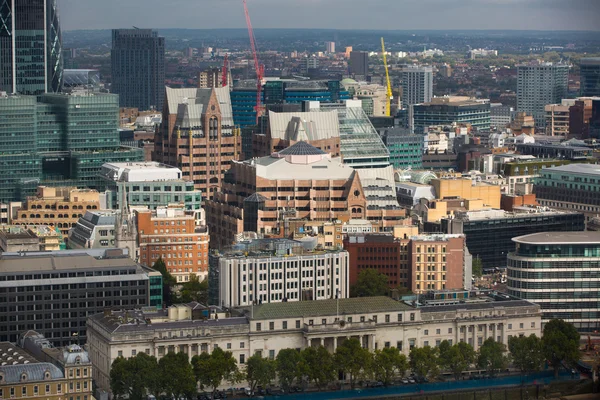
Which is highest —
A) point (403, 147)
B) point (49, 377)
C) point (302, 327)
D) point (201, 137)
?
point (201, 137)

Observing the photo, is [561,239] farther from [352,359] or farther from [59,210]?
[59,210]

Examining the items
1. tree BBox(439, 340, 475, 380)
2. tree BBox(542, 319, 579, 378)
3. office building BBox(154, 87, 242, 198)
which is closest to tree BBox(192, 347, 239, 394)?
tree BBox(439, 340, 475, 380)

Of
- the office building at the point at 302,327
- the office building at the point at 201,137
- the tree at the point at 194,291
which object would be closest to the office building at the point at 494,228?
the tree at the point at 194,291

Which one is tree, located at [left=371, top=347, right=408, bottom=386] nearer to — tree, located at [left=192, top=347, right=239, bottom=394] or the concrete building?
tree, located at [left=192, top=347, right=239, bottom=394]

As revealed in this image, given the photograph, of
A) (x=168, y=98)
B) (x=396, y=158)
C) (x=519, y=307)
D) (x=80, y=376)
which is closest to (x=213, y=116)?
(x=168, y=98)

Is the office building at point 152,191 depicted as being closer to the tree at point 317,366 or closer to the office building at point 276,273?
the office building at point 276,273

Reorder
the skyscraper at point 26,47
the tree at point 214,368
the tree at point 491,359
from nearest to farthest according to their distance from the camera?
the tree at point 214,368, the tree at point 491,359, the skyscraper at point 26,47

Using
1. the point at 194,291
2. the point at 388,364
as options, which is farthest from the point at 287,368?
the point at 194,291
